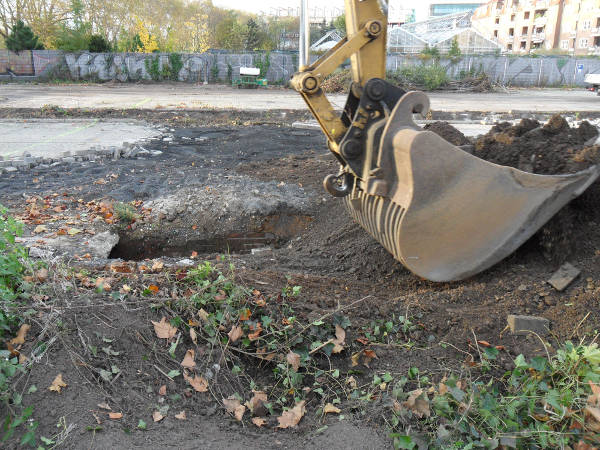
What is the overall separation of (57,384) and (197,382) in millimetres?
718

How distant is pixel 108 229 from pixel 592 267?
15.9 ft

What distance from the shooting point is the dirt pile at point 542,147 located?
3.88 meters

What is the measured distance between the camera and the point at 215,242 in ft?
20.2

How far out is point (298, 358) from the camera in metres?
3.02

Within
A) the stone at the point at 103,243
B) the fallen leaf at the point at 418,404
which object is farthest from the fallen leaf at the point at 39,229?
the fallen leaf at the point at 418,404

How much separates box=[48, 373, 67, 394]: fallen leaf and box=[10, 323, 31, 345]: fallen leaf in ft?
1.13

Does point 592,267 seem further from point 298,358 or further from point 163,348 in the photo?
point 163,348

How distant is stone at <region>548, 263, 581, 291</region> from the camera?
3.57 metres

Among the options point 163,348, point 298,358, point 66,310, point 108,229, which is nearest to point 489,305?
point 298,358

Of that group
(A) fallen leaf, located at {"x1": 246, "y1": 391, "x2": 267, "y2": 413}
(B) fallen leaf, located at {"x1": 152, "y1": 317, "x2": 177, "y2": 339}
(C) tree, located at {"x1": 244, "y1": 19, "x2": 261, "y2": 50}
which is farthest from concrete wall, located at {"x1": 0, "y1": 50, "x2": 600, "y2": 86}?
(A) fallen leaf, located at {"x1": 246, "y1": 391, "x2": 267, "y2": 413}

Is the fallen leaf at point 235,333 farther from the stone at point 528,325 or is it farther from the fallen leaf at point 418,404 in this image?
the stone at point 528,325

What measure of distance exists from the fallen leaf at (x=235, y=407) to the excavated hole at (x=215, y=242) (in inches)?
120

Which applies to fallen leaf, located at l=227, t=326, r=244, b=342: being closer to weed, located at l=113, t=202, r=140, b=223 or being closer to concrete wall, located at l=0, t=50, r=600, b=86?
weed, located at l=113, t=202, r=140, b=223

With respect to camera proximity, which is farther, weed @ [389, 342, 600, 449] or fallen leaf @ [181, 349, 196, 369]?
fallen leaf @ [181, 349, 196, 369]
